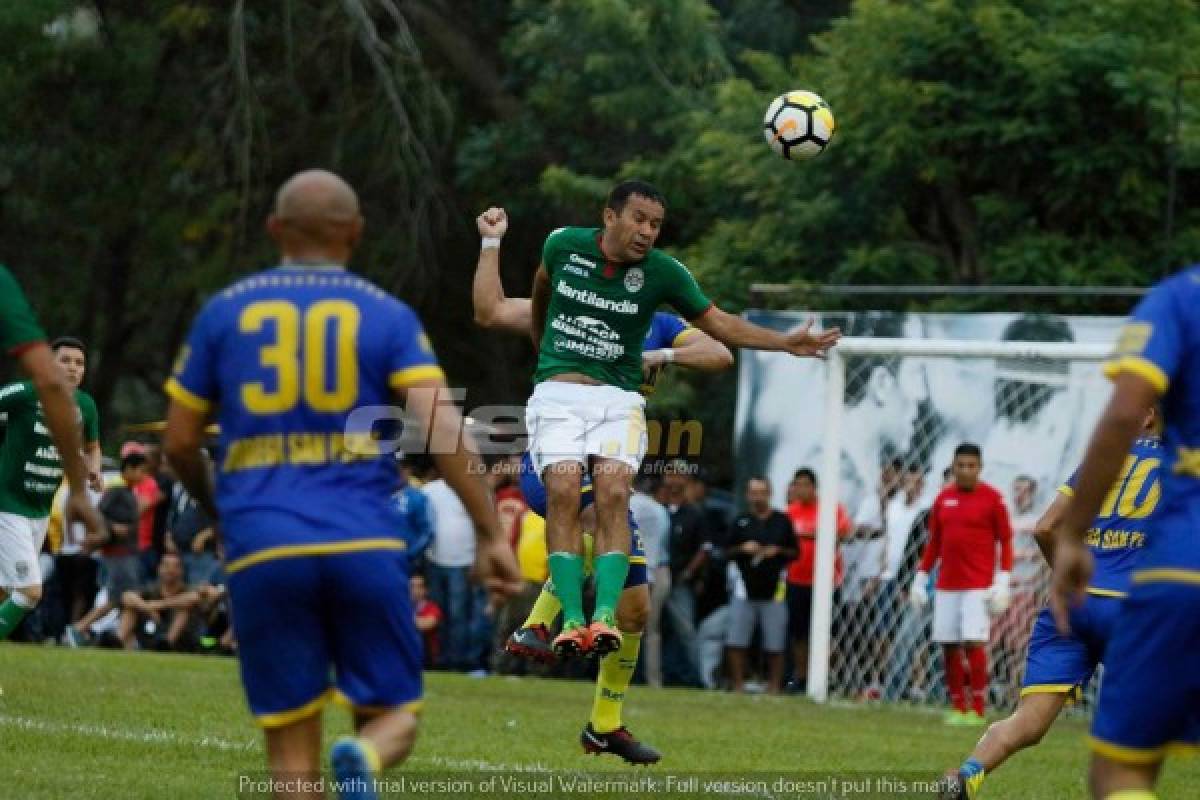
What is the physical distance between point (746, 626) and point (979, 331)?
3.69 metres

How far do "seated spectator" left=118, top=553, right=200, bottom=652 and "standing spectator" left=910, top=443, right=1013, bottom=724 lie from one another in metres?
8.55

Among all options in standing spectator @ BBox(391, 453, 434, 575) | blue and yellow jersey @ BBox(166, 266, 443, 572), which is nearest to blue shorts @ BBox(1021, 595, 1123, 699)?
blue and yellow jersey @ BBox(166, 266, 443, 572)

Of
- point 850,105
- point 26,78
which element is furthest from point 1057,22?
point 26,78

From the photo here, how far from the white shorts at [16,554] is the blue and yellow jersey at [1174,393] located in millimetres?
9145

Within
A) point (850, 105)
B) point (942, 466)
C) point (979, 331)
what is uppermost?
point (850, 105)

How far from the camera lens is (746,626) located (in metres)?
21.1

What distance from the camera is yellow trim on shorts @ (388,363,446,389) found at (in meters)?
6.48

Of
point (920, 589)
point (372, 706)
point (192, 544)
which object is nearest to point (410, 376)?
point (372, 706)

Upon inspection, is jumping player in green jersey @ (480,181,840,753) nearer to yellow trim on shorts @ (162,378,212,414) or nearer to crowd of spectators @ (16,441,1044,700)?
yellow trim on shorts @ (162,378,212,414)

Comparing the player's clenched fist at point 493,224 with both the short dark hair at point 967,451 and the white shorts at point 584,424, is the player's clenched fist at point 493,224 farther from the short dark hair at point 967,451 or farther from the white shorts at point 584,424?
the short dark hair at point 967,451

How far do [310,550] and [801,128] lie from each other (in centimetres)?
782

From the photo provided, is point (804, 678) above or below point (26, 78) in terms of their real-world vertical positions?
below

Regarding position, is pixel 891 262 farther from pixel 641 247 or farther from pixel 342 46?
pixel 641 247

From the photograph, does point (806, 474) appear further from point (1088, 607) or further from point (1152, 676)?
point (1152, 676)
